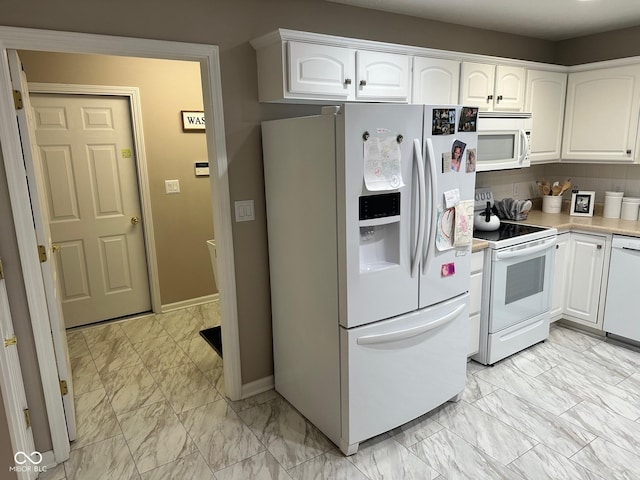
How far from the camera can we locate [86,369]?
129 inches

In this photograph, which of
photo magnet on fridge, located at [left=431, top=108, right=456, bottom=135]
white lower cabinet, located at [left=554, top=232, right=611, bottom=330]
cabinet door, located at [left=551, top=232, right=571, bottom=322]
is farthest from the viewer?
cabinet door, located at [left=551, top=232, right=571, bottom=322]

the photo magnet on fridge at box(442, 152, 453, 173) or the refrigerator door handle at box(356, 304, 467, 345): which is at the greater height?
the photo magnet on fridge at box(442, 152, 453, 173)

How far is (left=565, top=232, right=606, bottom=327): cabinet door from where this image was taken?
11.2 ft

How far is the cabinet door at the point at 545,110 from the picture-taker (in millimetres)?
3561

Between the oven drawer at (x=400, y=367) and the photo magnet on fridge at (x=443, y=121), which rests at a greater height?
the photo magnet on fridge at (x=443, y=121)

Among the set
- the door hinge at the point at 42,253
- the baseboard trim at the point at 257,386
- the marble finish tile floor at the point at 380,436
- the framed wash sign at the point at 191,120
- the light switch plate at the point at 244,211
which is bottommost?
the marble finish tile floor at the point at 380,436

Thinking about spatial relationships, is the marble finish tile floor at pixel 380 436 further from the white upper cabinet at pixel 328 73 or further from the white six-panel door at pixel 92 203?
the white upper cabinet at pixel 328 73

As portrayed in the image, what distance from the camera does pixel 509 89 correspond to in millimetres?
3395

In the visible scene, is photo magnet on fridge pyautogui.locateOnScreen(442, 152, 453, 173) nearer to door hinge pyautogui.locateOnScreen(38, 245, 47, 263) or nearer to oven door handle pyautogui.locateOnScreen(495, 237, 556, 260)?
oven door handle pyautogui.locateOnScreen(495, 237, 556, 260)

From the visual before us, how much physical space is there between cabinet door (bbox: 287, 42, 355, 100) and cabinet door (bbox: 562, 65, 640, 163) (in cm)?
229

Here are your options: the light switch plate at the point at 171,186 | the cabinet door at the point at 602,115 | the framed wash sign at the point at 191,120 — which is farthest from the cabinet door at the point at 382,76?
the light switch plate at the point at 171,186

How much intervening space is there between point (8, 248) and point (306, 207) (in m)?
1.41

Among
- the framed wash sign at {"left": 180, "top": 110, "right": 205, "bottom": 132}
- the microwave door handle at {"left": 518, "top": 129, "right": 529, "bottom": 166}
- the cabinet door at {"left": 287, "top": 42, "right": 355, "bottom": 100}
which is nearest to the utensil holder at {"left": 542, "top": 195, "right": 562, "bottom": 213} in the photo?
the microwave door handle at {"left": 518, "top": 129, "right": 529, "bottom": 166}

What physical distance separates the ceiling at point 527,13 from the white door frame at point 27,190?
106 cm
